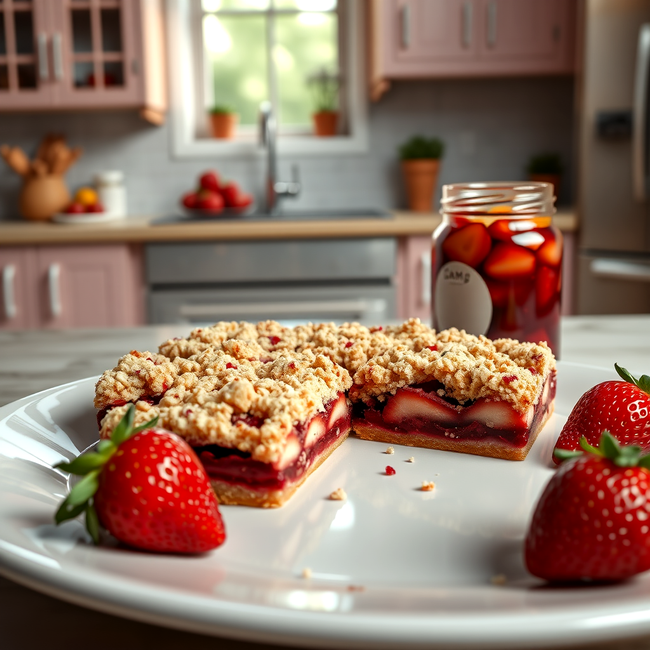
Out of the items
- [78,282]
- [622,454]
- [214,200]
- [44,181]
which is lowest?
[78,282]

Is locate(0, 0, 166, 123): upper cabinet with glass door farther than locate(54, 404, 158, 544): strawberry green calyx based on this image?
Yes

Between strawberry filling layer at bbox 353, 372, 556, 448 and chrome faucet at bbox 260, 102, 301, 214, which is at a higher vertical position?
chrome faucet at bbox 260, 102, 301, 214

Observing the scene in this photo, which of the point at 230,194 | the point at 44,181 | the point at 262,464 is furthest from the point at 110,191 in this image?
the point at 262,464

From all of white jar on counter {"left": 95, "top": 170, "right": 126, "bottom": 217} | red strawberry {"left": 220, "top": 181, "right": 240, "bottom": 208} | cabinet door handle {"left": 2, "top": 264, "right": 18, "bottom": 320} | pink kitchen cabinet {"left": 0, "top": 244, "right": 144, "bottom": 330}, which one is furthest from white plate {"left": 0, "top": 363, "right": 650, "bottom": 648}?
white jar on counter {"left": 95, "top": 170, "right": 126, "bottom": 217}

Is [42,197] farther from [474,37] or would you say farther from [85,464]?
[85,464]

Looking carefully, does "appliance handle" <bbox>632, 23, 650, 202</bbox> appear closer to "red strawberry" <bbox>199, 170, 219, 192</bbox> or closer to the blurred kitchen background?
the blurred kitchen background

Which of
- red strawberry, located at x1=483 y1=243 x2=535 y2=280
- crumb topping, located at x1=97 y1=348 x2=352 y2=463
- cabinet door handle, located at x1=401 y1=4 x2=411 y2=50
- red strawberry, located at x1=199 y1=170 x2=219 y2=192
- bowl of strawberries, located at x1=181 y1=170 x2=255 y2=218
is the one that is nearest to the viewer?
crumb topping, located at x1=97 y1=348 x2=352 y2=463

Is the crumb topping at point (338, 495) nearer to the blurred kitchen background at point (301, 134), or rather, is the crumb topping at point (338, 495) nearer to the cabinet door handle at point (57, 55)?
the blurred kitchen background at point (301, 134)
